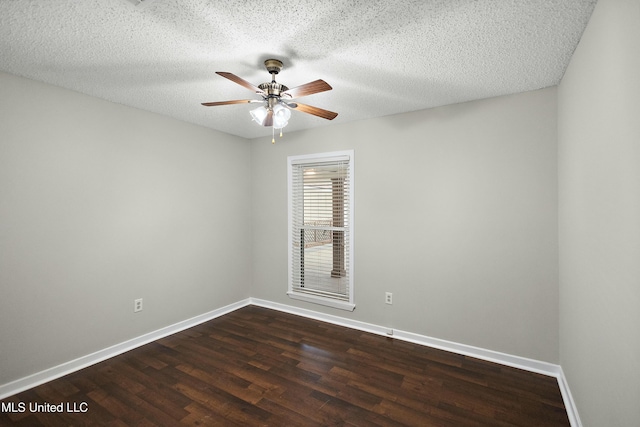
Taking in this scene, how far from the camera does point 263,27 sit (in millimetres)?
1613

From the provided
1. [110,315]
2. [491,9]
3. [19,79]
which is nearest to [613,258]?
[491,9]

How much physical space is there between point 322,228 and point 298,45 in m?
2.28

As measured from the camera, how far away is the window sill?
341 cm

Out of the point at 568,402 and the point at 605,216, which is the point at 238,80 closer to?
the point at 605,216

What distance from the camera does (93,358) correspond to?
8.46 ft

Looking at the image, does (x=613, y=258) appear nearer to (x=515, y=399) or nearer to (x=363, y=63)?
(x=515, y=399)

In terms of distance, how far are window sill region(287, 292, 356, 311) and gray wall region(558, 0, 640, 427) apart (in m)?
1.98

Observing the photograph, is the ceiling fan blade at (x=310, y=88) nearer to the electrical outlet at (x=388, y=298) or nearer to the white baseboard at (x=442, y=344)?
the electrical outlet at (x=388, y=298)

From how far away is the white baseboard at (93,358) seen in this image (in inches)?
84.9

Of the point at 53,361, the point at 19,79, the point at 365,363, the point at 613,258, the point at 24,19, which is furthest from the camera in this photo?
the point at 365,363

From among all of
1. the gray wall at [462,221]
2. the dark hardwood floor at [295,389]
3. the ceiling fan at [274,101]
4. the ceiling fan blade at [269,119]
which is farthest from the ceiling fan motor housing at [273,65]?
the dark hardwood floor at [295,389]

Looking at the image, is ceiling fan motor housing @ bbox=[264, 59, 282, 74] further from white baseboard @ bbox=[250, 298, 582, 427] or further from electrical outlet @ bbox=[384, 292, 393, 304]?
white baseboard @ bbox=[250, 298, 582, 427]

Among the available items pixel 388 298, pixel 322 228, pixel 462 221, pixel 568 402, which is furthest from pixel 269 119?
pixel 568 402

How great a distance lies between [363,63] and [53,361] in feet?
11.1
